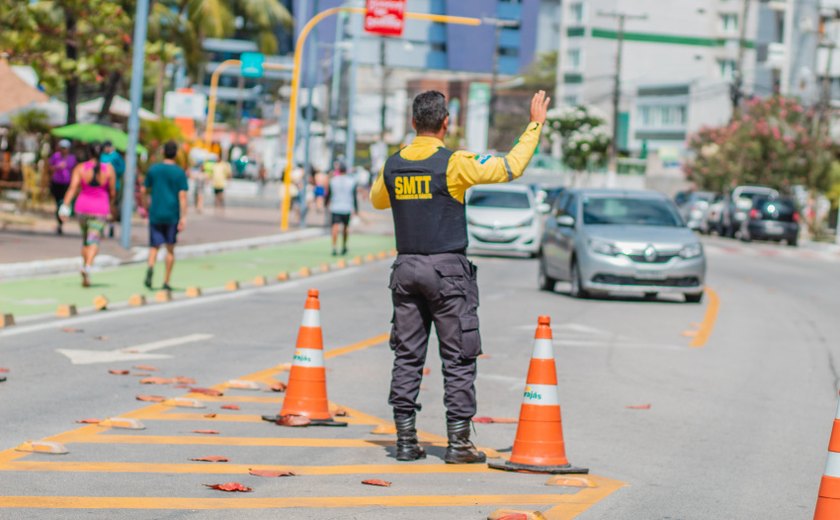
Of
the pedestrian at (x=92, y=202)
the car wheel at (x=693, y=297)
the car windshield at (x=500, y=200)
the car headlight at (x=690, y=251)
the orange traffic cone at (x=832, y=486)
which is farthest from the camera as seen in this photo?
the car windshield at (x=500, y=200)

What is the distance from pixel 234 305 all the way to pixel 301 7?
2784cm

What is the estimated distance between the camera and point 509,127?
131 metres

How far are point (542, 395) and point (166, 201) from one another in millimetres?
13200

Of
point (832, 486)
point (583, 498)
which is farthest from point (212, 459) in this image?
point (832, 486)

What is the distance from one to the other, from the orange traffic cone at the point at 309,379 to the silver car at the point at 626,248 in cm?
1284

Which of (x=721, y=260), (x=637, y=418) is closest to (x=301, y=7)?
(x=721, y=260)

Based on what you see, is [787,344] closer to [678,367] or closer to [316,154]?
[678,367]

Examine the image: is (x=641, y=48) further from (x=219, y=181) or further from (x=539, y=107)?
(x=539, y=107)

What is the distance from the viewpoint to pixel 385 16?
133ft

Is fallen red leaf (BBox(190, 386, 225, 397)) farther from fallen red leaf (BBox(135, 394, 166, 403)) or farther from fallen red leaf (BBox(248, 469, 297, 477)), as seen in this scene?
fallen red leaf (BBox(248, 469, 297, 477))

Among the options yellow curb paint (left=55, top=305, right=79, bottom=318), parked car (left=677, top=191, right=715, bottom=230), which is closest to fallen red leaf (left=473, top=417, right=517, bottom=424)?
yellow curb paint (left=55, top=305, right=79, bottom=318)

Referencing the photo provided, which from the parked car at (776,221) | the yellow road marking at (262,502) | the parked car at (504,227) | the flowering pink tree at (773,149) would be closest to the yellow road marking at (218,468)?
the yellow road marking at (262,502)

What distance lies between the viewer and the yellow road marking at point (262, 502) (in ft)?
23.8

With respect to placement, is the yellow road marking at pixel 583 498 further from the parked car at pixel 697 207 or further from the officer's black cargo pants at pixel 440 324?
the parked car at pixel 697 207
